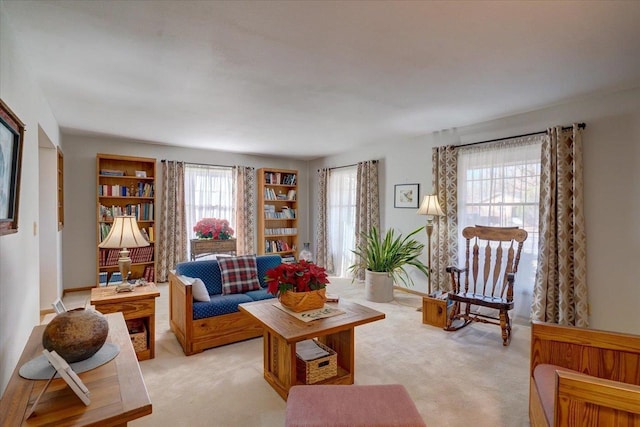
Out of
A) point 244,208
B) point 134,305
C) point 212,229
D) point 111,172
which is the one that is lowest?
point 134,305

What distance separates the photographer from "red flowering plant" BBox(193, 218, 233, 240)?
215 inches

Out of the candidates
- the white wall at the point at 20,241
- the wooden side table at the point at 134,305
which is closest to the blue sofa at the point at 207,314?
the wooden side table at the point at 134,305

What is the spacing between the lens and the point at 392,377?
247 cm

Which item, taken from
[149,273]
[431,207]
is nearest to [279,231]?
[149,273]

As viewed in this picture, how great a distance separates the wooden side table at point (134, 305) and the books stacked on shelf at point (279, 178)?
4.00 meters

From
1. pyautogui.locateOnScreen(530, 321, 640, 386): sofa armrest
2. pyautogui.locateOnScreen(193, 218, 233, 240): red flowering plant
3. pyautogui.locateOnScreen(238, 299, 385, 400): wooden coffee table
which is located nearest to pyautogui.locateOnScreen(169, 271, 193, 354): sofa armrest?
pyautogui.locateOnScreen(238, 299, 385, 400): wooden coffee table

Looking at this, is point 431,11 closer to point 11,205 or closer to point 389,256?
point 11,205

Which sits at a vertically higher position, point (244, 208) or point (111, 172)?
point (111, 172)

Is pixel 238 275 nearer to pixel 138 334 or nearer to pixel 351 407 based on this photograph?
pixel 138 334

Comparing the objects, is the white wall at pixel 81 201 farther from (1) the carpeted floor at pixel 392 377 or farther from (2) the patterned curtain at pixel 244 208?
(1) the carpeted floor at pixel 392 377

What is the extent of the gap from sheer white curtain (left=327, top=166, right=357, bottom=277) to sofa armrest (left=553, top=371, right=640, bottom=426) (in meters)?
4.77

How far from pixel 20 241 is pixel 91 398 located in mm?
1440

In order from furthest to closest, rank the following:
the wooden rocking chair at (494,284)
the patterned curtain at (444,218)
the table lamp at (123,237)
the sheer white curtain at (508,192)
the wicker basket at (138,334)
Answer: the patterned curtain at (444,218)
the sheer white curtain at (508,192)
the wooden rocking chair at (494,284)
the wicker basket at (138,334)
the table lamp at (123,237)

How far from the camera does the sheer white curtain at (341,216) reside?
6062mm
